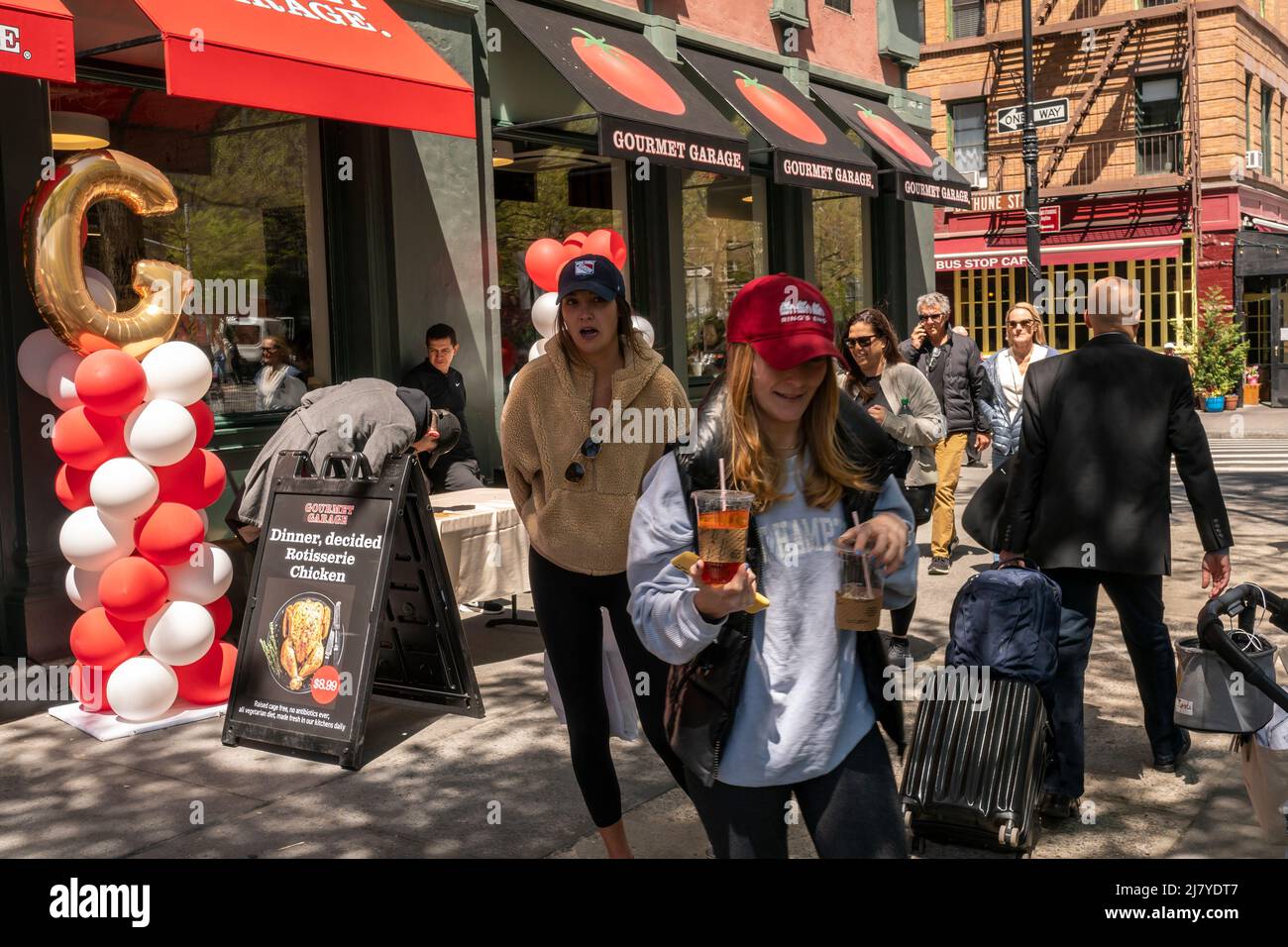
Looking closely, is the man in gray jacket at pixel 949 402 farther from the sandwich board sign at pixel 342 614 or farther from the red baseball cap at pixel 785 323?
the red baseball cap at pixel 785 323

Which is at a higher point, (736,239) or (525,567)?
(736,239)

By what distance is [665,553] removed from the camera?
2.79 metres

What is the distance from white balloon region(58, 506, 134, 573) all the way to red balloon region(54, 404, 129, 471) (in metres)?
0.24

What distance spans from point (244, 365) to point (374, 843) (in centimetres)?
514

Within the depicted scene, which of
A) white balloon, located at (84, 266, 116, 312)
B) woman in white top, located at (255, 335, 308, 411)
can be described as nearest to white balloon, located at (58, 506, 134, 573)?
white balloon, located at (84, 266, 116, 312)

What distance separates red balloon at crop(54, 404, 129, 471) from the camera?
20.3 feet

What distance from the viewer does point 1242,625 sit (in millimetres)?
3346

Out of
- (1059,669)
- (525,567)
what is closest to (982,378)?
(525,567)

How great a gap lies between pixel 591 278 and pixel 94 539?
3.25 metres

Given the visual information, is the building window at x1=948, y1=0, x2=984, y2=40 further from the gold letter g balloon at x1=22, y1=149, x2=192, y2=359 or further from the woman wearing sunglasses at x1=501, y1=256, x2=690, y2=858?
the woman wearing sunglasses at x1=501, y1=256, x2=690, y2=858

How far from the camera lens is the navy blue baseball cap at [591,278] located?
13.4 feet

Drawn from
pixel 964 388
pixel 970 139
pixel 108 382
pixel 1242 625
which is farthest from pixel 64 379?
pixel 970 139

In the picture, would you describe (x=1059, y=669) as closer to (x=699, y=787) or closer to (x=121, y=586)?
(x=699, y=787)

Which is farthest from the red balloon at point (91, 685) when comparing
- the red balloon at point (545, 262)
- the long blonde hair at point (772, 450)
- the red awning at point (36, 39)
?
the long blonde hair at point (772, 450)
